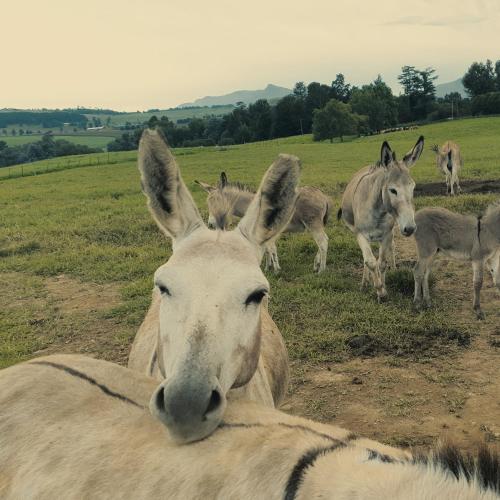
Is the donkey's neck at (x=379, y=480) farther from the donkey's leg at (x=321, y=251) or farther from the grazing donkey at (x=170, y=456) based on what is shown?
the donkey's leg at (x=321, y=251)

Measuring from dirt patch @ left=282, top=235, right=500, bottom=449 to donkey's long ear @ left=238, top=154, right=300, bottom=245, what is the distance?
270 centimetres

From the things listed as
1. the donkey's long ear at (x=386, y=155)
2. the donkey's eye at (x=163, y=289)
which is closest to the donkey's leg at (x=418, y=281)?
the donkey's long ear at (x=386, y=155)

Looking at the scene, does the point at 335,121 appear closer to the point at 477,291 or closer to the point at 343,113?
the point at 343,113

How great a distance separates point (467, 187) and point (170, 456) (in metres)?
18.2

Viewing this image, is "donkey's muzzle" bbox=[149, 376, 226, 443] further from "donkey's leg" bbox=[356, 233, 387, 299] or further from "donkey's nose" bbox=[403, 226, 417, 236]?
"donkey's leg" bbox=[356, 233, 387, 299]

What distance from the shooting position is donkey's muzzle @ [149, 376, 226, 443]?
5.80ft

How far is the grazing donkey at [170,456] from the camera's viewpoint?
1396mm

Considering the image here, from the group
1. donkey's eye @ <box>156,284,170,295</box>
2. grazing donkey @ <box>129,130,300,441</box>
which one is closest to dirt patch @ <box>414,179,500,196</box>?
grazing donkey @ <box>129,130,300,441</box>

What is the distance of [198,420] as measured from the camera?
1.78m

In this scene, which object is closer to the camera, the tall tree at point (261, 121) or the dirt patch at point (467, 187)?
the dirt patch at point (467, 187)

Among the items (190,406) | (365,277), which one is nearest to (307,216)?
(365,277)

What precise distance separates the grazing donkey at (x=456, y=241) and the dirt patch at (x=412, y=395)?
1469 millimetres

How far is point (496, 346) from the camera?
634 cm

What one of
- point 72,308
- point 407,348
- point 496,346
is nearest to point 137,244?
point 72,308
